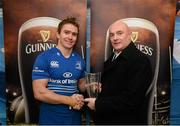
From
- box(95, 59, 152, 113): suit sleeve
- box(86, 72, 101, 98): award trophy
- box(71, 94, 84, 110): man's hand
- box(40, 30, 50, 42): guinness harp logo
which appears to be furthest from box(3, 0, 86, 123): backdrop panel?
box(95, 59, 152, 113): suit sleeve

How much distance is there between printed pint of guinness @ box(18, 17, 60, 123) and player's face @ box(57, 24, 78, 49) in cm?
8

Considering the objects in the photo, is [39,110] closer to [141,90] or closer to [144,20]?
[141,90]

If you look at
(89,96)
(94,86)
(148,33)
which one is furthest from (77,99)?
(148,33)

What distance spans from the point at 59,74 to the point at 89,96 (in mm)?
335

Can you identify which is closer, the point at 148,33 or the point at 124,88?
the point at 124,88

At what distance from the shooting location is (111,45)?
7.50ft

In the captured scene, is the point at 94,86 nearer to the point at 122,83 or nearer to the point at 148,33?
the point at 122,83

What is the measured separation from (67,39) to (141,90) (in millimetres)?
797

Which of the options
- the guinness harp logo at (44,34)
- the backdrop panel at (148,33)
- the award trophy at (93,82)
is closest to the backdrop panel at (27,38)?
the guinness harp logo at (44,34)

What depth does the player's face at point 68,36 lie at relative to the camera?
2.25 m

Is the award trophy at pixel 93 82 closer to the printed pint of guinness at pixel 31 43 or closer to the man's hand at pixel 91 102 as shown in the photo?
the man's hand at pixel 91 102

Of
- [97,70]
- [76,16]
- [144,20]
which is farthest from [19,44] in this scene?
[144,20]

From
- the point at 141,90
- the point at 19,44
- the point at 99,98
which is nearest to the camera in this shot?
the point at 141,90

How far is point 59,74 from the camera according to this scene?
2242 millimetres
